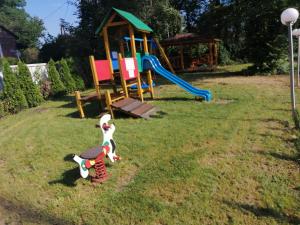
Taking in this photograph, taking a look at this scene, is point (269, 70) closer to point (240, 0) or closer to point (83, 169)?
point (240, 0)

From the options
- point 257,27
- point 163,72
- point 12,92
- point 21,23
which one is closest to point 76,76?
point 12,92

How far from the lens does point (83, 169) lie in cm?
389

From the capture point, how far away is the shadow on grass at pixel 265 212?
301 centimetres

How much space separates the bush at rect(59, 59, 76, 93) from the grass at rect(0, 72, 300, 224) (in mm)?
6327

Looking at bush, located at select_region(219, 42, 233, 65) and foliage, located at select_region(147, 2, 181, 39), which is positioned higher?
foliage, located at select_region(147, 2, 181, 39)

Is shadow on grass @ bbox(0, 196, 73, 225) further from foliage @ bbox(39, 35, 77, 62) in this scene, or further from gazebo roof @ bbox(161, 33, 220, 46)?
foliage @ bbox(39, 35, 77, 62)

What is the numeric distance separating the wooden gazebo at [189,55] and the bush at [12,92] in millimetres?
11340

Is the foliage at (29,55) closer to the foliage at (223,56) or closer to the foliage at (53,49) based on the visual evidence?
the foliage at (53,49)

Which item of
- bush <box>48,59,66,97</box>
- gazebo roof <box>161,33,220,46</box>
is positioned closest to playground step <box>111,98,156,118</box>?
bush <box>48,59,66,97</box>

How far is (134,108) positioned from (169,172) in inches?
138

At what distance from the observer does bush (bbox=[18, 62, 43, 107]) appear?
10.4 m

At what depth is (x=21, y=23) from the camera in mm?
42656

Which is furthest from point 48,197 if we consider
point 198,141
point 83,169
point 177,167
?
point 198,141

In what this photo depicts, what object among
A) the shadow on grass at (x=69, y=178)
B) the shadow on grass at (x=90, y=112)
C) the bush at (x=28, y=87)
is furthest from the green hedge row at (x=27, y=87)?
the shadow on grass at (x=69, y=178)
